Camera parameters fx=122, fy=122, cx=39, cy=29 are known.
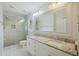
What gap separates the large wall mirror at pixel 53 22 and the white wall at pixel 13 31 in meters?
0.21

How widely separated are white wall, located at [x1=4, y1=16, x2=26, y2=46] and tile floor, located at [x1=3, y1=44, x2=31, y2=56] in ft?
0.20

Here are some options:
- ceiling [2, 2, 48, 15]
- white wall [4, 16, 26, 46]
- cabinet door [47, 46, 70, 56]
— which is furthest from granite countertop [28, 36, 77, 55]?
ceiling [2, 2, 48, 15]

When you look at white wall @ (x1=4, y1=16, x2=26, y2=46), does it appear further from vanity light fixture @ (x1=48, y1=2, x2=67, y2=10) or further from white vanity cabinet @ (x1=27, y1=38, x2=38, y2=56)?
vanity light fixture @ (x1=48, y1=2, x2=67, y2=10)

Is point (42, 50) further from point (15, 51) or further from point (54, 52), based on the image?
point (15, 51)

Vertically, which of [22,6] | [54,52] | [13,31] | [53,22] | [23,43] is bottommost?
[54,52]

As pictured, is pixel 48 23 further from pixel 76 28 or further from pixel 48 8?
pixel 76 28

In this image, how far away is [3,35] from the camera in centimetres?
152

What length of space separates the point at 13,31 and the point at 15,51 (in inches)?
10.1

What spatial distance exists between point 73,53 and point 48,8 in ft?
2.08

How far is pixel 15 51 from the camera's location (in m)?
1.56

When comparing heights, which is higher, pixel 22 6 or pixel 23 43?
pixel 22 6

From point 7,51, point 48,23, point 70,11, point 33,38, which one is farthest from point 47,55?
point 70,11

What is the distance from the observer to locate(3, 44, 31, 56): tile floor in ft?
5.08

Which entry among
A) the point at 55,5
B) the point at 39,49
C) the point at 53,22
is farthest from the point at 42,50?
the point at 55,5
